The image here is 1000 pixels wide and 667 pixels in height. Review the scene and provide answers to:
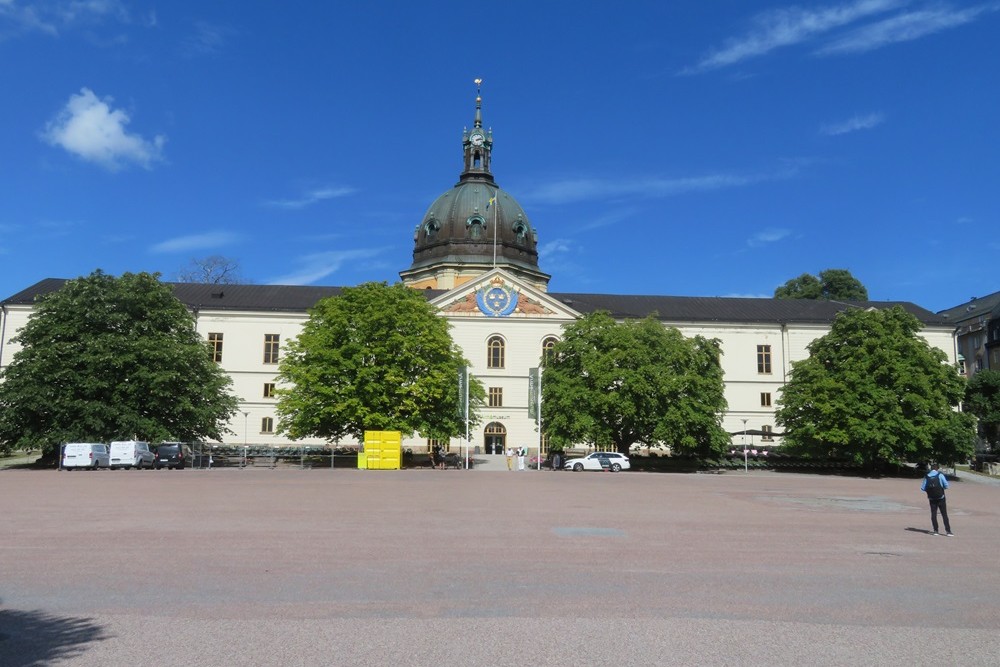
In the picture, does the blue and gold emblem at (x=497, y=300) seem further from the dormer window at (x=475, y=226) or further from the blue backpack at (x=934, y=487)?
the blue backpack at (x=934, y=487)

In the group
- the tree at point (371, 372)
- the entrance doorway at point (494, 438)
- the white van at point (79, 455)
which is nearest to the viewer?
the white van at point (79, 455)

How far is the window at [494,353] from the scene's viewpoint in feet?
218

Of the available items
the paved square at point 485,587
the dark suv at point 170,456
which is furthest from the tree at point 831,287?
the paved square at point 485,587

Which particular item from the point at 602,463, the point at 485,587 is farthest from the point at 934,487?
the point at 602,463

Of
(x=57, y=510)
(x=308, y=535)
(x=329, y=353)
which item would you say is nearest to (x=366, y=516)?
(x=308, y=535)

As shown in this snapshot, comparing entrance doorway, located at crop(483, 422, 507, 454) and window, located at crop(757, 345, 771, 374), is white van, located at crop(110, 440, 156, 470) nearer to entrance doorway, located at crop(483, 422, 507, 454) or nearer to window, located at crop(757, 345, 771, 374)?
entrance doorway, located at crop(483, 422, 507, 454)

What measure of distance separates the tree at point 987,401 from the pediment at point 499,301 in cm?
3394

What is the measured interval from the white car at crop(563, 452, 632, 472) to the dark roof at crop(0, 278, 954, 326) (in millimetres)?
22231

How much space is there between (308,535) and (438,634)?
7580 millimetres

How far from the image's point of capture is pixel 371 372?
1869 inches

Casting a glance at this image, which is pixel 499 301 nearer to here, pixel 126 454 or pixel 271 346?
pixel 271 346

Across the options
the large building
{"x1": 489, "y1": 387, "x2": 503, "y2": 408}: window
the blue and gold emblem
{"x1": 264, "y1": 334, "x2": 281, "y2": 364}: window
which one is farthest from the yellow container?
{"x1": 264, "y1": 334, "x2": 281, "y2": 364}: window

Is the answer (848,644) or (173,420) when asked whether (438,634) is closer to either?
(848,644)

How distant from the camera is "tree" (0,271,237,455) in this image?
43.6 m
